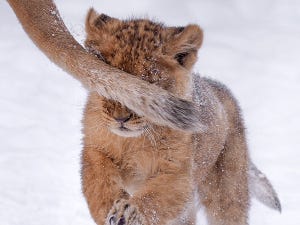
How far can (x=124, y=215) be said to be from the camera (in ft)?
17.3

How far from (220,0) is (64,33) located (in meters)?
12.8

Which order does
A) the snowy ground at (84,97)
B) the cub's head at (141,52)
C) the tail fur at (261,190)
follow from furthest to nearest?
the snowy ground at (84,97) → the tail fur at (261,190) → the cub's head at (141,52)

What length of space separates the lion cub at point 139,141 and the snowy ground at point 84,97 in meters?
0.61

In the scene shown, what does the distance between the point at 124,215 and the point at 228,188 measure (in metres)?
2.33

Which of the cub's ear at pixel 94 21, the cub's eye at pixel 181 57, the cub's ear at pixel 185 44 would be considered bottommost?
the cub's ear at pixel 94 21

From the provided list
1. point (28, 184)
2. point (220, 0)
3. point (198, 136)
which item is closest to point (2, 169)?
point (28, 184)

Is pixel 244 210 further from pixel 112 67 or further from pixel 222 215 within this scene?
pixel 112 67

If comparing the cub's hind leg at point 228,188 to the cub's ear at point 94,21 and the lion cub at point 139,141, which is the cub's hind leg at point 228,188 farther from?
the cub's ear at point 94,21

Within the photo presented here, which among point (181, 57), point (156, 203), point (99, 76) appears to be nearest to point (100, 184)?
point (156, 203)

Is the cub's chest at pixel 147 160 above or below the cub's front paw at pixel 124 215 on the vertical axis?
above

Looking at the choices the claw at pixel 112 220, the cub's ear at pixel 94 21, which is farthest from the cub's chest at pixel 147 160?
the cub's ear at pixel 94 21

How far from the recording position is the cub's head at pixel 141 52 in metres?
5.46

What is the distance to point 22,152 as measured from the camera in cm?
973

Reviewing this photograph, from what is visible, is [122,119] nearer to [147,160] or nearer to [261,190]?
[147,160]
